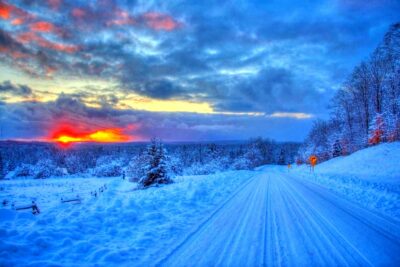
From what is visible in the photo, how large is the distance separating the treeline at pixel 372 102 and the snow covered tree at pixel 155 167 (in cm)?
2818

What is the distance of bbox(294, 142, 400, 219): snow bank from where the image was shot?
451 inches

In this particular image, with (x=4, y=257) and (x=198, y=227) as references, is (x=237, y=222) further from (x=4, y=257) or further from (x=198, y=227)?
(x=4, y=257)

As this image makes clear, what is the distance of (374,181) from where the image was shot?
19.7 m

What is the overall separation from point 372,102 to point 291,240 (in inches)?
1741

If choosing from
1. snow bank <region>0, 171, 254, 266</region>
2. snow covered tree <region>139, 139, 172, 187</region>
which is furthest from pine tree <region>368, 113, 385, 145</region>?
snow bank <region>0, 171, 254, 266</region>

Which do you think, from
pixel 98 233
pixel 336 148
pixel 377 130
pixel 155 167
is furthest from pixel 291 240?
pixel 336 148

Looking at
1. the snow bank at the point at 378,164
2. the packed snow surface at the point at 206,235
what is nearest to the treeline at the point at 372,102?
the snow bank at the point at 378,164

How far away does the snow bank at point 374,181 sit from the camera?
451 inches

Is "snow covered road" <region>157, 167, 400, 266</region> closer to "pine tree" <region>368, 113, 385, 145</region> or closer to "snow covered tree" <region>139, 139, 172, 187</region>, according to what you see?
"snow covered tree" <region>139, 139, 172, 187</region>

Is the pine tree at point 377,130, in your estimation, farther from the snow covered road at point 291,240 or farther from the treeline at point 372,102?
the snow covered road at point 291,240

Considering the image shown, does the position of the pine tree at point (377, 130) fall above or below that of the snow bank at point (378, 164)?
above

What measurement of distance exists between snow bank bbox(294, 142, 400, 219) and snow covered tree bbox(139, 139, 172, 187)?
658 inches

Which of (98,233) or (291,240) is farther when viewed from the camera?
(98,233)

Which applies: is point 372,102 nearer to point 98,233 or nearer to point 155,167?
point 155,167
